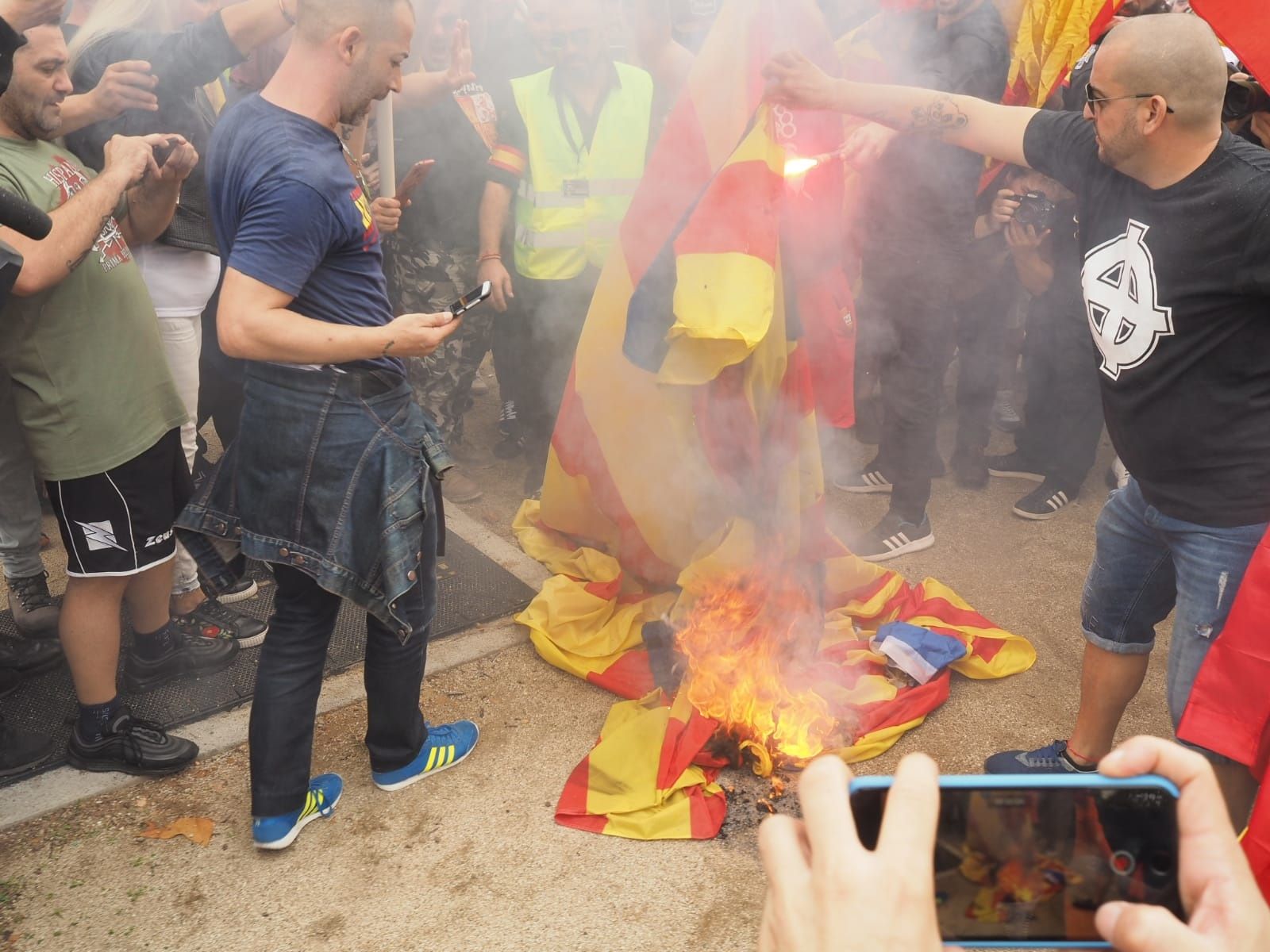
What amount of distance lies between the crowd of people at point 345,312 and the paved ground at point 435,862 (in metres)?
0.14

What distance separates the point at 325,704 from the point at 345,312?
→ 147cm

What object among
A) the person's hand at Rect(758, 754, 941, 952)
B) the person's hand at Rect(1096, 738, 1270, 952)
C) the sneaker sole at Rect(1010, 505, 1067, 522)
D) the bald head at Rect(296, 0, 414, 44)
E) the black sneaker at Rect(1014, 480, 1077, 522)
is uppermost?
the bald head at Rect(296, 0, 414, 44)

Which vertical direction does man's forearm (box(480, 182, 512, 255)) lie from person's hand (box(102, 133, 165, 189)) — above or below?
below

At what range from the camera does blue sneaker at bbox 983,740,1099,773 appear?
294 centimetres

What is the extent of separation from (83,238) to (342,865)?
1.76m

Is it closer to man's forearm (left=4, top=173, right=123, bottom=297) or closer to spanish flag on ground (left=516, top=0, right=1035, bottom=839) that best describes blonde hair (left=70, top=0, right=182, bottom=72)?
man's forearm (left=4, top=173, right=123, bottom=297)

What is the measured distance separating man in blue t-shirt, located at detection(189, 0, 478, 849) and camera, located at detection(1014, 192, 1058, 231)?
3.00m

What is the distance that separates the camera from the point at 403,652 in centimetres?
267

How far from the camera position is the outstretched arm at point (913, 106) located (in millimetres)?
2768

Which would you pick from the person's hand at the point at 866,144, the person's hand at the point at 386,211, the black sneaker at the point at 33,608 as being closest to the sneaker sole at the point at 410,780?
the black sneaker at the point at 33,608

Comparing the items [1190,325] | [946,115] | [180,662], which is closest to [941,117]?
[946,115]

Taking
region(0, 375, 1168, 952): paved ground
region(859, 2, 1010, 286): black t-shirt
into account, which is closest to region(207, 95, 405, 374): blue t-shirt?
region(0, 375, 1168, 952): paved ground

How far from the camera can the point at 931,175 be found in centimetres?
422

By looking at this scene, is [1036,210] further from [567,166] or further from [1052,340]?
[567,166]
